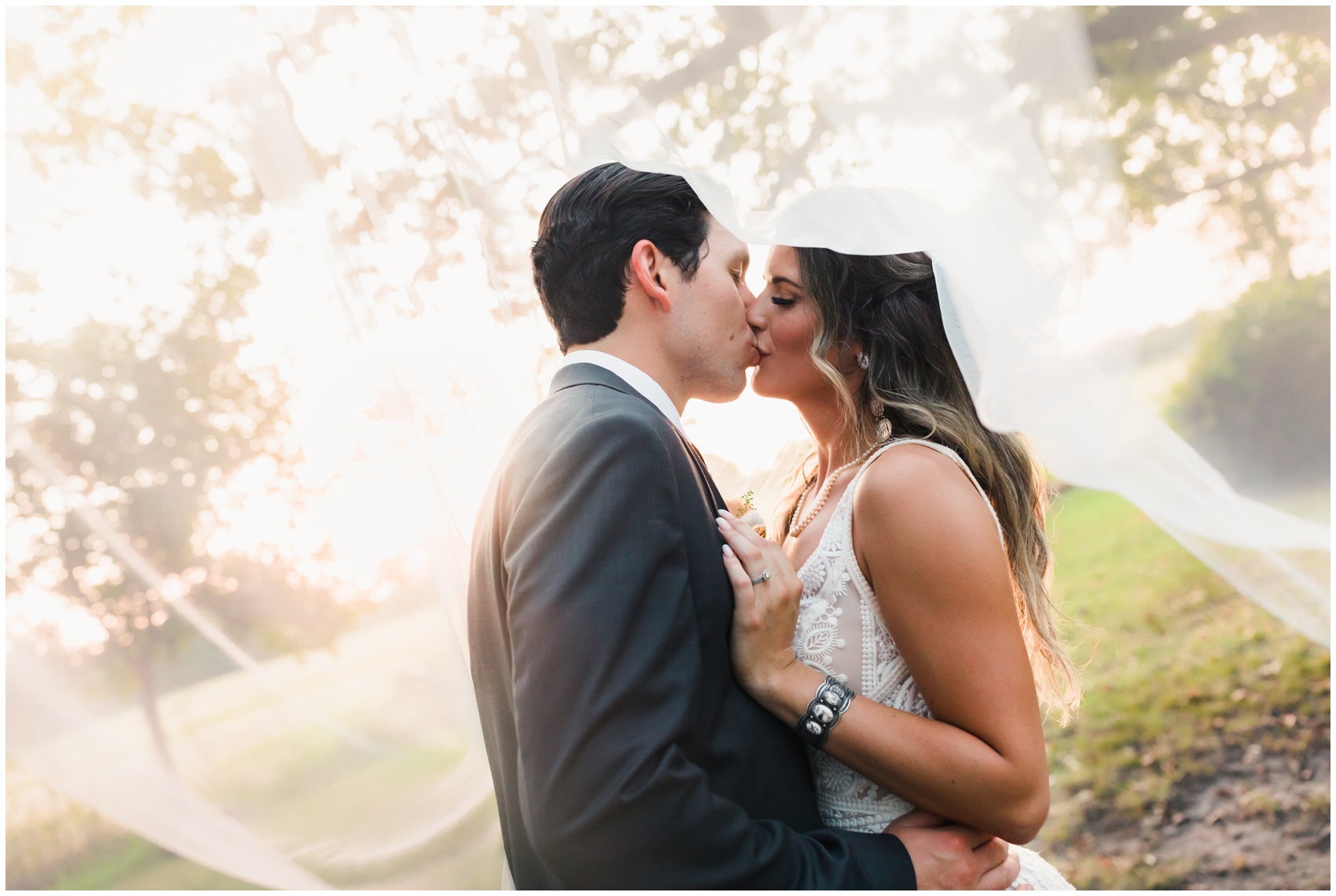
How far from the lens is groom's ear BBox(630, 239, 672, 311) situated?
224 cm

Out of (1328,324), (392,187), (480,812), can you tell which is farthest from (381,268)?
(1328,324)

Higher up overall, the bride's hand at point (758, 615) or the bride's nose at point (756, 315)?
the bride's nose at point (756, 315)

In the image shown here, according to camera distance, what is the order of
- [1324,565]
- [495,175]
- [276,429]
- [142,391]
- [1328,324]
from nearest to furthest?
[495,175] < [1324,565] < [276,429] < [142,391] < [1328,324]

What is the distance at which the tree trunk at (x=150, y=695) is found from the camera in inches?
84.4

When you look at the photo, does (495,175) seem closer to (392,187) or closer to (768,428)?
(392,187)

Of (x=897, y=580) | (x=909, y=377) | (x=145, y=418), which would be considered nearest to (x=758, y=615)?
(x=897, y=580)

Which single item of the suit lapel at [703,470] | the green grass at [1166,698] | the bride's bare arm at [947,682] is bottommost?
the green grass at [1166,698]

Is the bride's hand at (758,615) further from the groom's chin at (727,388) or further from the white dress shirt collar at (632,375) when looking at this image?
the groom's chin at (727,388)

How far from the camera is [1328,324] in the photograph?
4113 millimetres

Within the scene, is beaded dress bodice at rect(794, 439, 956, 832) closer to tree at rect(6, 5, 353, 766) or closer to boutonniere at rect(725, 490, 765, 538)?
boutonniere at rect(725, 490, 765, 538)

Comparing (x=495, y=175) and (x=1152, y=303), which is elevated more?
(x=495, y=175)

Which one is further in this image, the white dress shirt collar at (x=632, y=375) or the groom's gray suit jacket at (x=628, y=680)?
→ the white dress shirt collar at (x=632, y=375)

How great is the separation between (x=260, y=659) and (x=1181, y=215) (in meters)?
3.35

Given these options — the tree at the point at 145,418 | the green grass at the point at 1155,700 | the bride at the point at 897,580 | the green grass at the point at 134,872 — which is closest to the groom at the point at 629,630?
the bride at the point at 897,580
